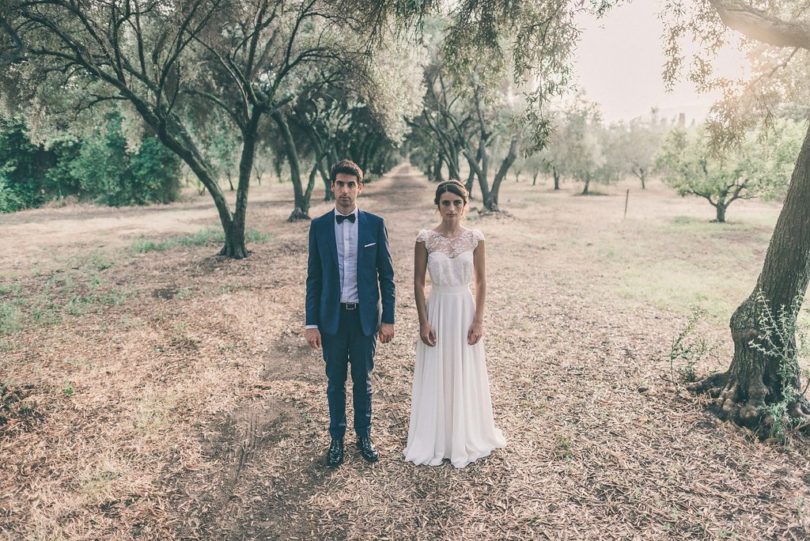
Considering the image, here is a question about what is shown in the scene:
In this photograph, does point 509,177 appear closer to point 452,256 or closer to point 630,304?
point 630,304

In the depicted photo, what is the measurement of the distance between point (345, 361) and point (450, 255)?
1.36 meters

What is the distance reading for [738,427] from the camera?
442 centimetres

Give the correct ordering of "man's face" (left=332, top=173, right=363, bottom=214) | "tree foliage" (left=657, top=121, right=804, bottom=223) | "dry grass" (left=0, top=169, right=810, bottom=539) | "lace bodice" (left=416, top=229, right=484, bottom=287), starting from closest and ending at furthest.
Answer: "dry grass" (left=0, top=169, right=810, bottom=539), "man's face" (left=332, top=173, right=363, bottom=214), "lace bodice" (left=416, top=229, right=484, bottom=287), "tree foliage" (left=657, top=121, right=804, bottom=223)

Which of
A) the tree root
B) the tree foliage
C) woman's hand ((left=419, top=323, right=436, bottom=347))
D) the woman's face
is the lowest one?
the tree root

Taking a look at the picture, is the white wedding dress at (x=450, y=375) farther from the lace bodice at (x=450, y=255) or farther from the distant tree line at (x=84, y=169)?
the distant tree line at (x=84, y=169)

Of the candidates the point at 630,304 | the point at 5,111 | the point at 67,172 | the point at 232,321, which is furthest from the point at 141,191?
the point at 630,304

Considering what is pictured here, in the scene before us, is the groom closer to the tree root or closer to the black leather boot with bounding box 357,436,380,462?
the black leather boot with bounding box 357,436,380,462

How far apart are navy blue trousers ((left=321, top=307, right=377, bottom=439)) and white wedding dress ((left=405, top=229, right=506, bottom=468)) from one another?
0.47m

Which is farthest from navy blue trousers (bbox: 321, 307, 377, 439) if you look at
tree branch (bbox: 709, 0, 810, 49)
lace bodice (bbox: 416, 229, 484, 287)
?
tree branch (bbox: 709, 0, 810, 49)

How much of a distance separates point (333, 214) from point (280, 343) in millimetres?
3883

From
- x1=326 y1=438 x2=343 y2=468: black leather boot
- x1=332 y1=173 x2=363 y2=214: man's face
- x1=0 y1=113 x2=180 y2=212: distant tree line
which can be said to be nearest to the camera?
x1=332 y1=173 x2=363 y2=214: man's face

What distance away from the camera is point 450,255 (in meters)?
3.78

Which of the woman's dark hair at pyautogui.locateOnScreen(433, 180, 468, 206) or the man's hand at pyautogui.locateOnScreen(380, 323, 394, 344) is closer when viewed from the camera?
the woman's dark hair at pyautogui.locateOnScreen(433, 180, 468, 206)

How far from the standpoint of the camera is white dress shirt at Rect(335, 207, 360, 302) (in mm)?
3783
